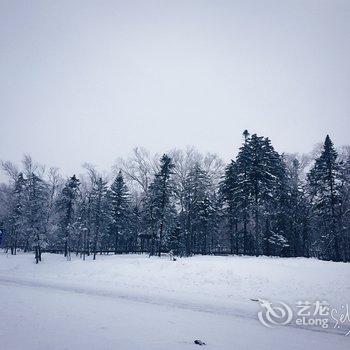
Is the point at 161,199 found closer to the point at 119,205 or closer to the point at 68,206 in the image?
the point at 68,206

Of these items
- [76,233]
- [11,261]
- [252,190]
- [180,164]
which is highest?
[180,164]

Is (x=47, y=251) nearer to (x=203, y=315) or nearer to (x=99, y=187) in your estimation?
(x=99, y=187)

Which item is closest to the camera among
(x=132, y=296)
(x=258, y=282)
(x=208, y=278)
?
(x=132, y=296)

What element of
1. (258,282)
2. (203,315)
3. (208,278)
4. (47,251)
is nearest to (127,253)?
(47,251)

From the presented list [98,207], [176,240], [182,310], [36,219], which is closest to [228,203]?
[176,240]

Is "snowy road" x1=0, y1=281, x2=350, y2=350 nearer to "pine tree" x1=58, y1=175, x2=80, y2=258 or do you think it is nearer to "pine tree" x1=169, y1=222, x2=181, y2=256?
"pine tree" x1=169, y1=222, x2=181, y2=256

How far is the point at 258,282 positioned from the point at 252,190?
68.5 feet

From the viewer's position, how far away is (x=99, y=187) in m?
49.1

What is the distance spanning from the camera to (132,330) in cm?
1010

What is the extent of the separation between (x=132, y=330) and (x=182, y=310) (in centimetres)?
486

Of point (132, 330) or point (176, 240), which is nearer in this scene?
point (132, 330)

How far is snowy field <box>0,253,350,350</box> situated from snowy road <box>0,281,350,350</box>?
3cm

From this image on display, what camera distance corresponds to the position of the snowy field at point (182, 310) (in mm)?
9078

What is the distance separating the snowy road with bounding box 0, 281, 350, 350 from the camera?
8.62 m
